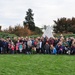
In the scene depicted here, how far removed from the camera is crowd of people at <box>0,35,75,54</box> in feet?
74.6

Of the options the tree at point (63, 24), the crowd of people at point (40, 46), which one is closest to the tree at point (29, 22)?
the tree at point (63, 24)

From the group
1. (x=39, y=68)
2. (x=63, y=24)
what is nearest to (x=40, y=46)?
(x=39, y=68)

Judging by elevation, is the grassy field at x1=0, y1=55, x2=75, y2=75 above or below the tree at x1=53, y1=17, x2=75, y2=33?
below

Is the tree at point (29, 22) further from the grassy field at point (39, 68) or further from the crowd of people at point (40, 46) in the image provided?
the grassy field at point (39, 68)

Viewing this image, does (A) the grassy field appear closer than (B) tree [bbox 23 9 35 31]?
Yes

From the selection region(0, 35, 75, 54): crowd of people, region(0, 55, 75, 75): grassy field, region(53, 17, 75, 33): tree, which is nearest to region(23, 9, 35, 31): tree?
region(53, 17, 75, 33): tree

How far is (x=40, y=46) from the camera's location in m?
23.6

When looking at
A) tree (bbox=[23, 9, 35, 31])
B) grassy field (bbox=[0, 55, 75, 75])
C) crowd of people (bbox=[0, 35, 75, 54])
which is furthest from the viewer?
tree (bbox=[23, 9, 35, 31])

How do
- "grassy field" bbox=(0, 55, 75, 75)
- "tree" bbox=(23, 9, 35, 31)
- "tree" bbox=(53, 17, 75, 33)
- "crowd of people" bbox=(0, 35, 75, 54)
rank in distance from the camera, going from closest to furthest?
"grassy field" bbox=(0, 55, 75, 75)
"crowd of people" bbox=(0, 35, 75, 54)
"tree" bbox=(53, 17, 75, 33)
"tree" bbox=(23, 9, 35, 31)

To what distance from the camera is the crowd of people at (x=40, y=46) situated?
22.7 m

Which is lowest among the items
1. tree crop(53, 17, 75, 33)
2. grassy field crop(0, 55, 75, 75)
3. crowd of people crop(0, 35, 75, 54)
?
grassy field crop(0, 55, 75, 75)

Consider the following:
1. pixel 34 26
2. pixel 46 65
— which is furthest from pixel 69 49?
pixel 34 26

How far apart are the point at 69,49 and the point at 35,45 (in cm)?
301

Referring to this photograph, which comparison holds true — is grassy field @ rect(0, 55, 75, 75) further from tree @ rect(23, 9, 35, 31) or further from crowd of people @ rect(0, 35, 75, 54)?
tree @ rect(23, 9, 35, 31)
